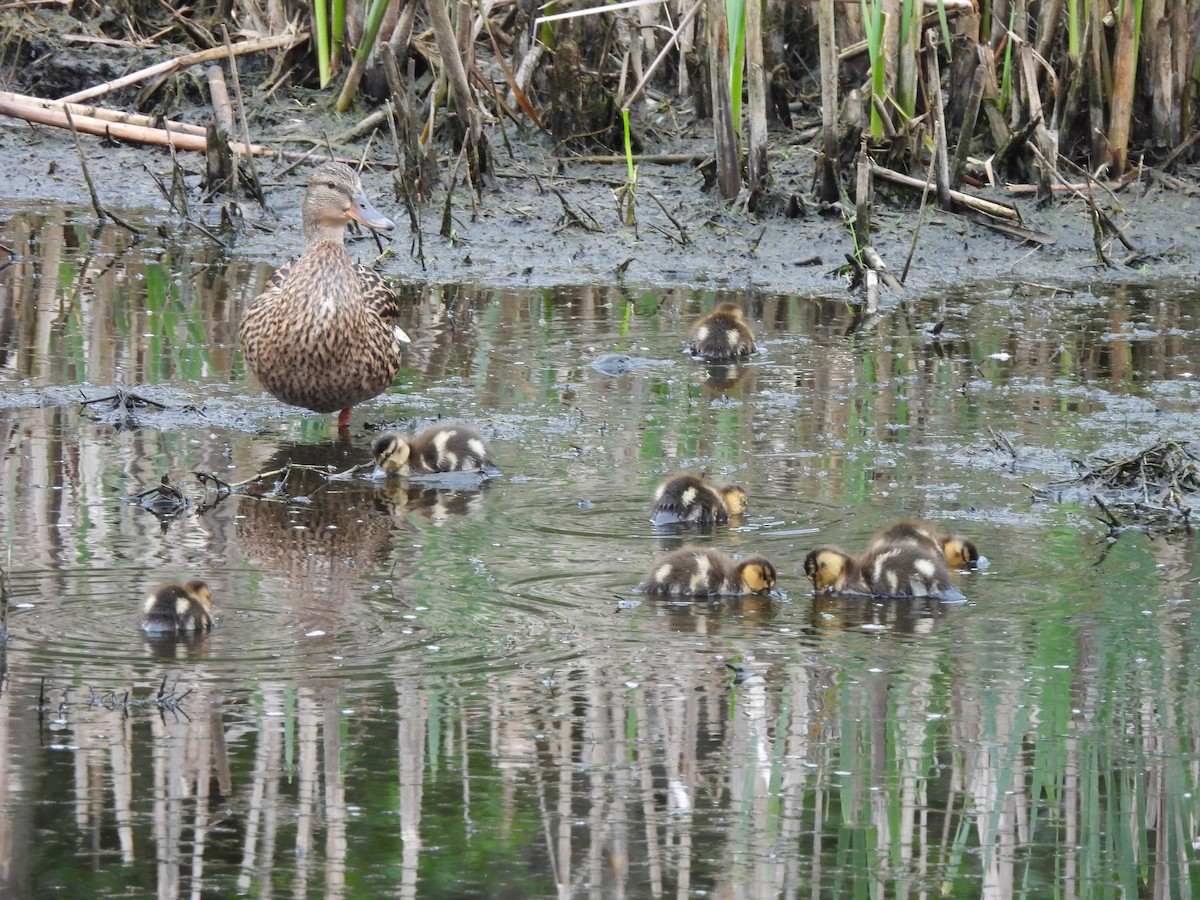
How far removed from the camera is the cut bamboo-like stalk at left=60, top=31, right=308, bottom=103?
10.8 m

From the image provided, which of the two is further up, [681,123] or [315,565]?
[681,123]

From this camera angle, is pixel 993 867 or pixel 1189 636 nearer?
pixel 993 867

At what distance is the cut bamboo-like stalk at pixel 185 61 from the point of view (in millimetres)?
10789

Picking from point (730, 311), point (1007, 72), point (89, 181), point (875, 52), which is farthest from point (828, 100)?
point (89, 181)

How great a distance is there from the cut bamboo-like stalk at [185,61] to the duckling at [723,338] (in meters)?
4.48

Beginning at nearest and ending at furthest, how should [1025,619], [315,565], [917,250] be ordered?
[1025,619]
[315,565]
[917,250]

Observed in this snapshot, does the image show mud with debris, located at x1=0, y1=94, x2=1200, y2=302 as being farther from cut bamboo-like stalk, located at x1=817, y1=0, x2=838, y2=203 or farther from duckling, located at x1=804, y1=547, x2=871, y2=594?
duckling, located at x1=804, y1=547, x2=871, y2=594

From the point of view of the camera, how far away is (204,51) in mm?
10797

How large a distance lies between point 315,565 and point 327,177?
6.91 feet

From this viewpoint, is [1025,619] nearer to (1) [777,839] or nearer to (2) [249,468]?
(1) [777,839]

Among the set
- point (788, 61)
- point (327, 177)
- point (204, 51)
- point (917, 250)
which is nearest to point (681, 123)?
point (788, 61)

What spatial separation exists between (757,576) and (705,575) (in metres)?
0.13

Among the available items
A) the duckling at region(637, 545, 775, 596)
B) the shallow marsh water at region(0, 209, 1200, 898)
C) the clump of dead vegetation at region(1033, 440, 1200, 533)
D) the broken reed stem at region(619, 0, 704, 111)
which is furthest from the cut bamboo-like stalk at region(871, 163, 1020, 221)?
the duckling at region(637, 545, 775, 596)

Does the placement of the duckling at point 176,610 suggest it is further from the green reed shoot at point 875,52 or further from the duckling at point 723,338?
the green reed shoot at point 875,52
